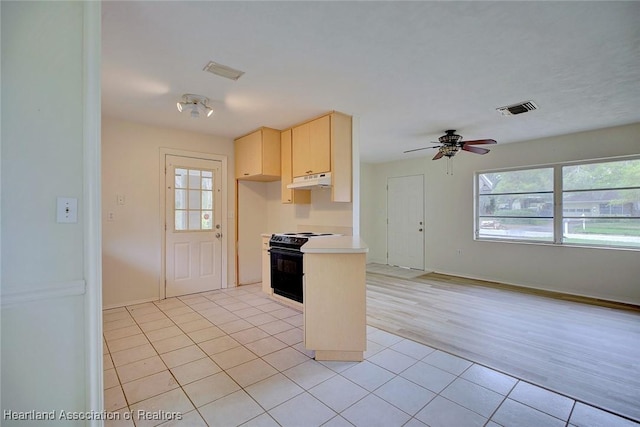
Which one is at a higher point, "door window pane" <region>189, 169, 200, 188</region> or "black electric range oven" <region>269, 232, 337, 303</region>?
"door window pane" <region>189, 169, 200, 188</region>

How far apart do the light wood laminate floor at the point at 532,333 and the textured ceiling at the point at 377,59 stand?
241 cm

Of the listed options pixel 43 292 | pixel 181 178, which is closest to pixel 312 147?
pixel 181 178

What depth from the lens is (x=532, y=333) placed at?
115 inches

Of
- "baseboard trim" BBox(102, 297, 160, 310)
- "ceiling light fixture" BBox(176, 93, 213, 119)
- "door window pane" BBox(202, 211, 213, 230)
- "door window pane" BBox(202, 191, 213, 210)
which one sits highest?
"ceiling light fixture" BBox(176, 93, 213, 119)

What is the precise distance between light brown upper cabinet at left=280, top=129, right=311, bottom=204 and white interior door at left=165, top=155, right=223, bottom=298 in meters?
1.12

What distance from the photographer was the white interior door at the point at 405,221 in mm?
6176

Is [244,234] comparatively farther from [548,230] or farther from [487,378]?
[548,230]

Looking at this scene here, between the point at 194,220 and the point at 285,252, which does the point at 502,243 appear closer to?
the point at 285,252

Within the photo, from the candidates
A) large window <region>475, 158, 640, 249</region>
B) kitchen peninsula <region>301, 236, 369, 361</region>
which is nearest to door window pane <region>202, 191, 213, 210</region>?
kitchen peninsula <region>301, 236, 369, 361</region>

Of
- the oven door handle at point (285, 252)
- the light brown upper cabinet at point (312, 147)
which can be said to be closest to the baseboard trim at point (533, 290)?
the oven door handle at point (285, 252)

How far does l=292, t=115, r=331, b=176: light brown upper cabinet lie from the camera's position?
137 inches

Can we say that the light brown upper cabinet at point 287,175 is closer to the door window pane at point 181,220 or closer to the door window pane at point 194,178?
the door window pane at point 194,178

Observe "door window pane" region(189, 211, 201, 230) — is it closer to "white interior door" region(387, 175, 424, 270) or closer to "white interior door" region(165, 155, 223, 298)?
"white interior door" region(165, 155, 223, 298)

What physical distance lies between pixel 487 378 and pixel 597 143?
4.03 meters
